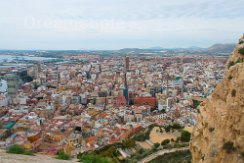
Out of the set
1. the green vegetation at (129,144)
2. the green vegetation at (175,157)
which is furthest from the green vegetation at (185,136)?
the green vegetation at (175,157)

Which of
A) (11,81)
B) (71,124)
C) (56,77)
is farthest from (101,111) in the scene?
(56,77)

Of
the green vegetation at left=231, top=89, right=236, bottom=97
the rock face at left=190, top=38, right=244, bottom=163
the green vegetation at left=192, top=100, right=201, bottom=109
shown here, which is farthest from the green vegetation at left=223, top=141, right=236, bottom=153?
the green vegetation at left=192, top=100, right=201, bottom=109

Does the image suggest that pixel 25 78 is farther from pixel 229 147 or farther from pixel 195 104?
pixel 229 147

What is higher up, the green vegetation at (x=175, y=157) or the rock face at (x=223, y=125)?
the rock face at (x=223, y=125)

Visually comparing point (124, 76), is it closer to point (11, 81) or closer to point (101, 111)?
point (11, 81)

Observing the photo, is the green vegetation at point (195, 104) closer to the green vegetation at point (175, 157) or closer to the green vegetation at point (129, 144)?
the green vegetation at point (129, 144)

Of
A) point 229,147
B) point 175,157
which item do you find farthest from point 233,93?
point 175,157

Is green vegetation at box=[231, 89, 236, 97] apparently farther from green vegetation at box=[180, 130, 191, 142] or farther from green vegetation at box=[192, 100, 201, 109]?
green vegetation at box=[192, 100, 201, 109]

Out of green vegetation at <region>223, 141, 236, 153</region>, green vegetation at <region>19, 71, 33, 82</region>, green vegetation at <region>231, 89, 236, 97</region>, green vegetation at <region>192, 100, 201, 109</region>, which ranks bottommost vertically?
green vegetation at <region>19, 71, 33, 82</region>
